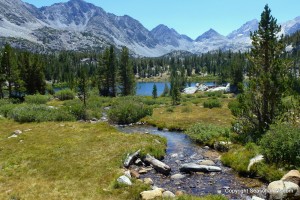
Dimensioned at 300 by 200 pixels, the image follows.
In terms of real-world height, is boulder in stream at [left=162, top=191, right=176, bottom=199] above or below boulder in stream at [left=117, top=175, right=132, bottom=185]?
below

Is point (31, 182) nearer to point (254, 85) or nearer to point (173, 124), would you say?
point (254, 85)

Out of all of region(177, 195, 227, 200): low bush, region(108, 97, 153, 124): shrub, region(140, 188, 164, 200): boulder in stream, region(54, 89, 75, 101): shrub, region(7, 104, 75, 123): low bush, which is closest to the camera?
region(177, 195, 227, 200): low bush

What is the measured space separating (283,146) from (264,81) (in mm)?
8223

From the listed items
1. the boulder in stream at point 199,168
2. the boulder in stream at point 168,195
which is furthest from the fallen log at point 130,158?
the boulder in stream at point 168,195

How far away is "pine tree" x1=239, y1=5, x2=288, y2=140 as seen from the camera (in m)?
26.9

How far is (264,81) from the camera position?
88.5ft

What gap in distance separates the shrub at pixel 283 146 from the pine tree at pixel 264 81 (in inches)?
202

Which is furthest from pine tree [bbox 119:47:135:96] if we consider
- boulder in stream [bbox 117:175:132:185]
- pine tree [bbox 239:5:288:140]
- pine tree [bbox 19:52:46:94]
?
boulder in stream [bbox 117:175:132:185]

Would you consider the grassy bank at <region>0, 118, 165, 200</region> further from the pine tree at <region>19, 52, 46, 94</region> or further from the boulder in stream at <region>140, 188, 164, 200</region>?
the pine tree at <region>19, 52, 46, 94</region>

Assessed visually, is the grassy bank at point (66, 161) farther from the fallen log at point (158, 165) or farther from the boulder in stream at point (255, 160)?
the boulder in stream at point (255, 160)

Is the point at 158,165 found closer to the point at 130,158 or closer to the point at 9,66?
the point at 130,158

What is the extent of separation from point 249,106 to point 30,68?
229 feet

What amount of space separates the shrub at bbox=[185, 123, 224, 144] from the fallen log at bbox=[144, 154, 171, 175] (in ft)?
29.2

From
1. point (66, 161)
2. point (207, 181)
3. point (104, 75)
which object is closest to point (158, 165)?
point (207, 181)
